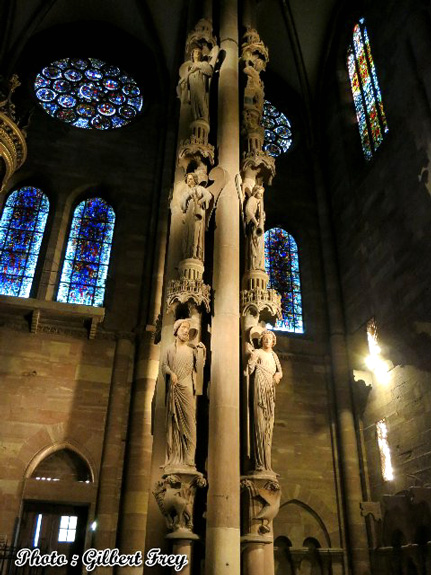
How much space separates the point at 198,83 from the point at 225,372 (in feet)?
15.5

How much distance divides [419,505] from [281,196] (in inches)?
332

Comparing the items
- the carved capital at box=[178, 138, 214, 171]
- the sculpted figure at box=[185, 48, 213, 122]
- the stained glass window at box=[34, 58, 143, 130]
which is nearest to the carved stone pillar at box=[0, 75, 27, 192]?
the sculpted figure at box=[185, 48, 213, 122]

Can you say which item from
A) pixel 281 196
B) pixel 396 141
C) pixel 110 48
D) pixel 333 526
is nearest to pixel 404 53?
pixel 396 141

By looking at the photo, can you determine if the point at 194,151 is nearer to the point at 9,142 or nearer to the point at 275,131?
the point at 9,142

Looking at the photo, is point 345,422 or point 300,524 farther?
point 345,422

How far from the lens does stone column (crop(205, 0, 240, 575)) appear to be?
17.3 feet

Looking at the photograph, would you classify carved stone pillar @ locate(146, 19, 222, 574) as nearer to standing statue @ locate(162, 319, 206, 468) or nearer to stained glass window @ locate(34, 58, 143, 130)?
standing statue @ locate(162, 319, 206, 468)

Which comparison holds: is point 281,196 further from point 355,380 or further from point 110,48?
point 110,48

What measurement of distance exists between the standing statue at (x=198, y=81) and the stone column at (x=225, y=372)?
10.5 inches

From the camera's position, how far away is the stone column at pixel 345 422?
10.6 metres

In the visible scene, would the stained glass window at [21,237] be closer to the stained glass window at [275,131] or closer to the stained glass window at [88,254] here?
the stained glass window at [88,254]

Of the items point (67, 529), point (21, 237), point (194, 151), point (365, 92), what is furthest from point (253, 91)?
point (67, 529)

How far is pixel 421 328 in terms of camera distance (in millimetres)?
9703

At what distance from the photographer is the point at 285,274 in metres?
14.0
